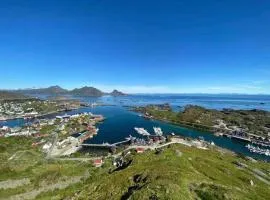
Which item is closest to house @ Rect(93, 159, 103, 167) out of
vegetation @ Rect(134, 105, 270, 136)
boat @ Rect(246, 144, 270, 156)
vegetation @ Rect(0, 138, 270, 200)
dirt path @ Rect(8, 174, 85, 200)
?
vegetation @ Rect(0, 138, 270, 200)

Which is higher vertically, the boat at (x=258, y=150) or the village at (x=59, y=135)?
the village at (x=59, y=135)

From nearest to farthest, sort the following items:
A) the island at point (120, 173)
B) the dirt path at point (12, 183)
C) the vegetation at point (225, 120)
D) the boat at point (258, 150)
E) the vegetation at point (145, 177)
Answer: the vegetation at point (145, 177) < the island at point (120, 173) < the dirt path at point (12, 183) < the boat at point (258, 150) < the vegetation at point (225, 120)

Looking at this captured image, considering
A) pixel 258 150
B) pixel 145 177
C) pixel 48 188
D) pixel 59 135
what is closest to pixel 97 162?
pixel 48 188

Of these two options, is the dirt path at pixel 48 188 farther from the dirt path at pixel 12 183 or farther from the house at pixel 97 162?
the house at pixel 97 162

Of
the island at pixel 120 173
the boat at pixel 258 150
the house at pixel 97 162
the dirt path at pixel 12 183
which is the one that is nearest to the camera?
the island at pixel 120 173

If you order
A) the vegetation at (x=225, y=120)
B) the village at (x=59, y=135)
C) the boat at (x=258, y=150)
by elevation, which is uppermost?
the vegetation at (x=225, y=120)

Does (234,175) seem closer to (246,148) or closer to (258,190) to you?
(258,190)

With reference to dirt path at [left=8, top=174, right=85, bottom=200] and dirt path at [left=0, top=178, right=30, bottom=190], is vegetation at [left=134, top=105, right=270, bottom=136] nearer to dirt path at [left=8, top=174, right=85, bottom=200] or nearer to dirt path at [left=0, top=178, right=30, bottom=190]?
dirt path at [left=8, top=174, right=85, bottom=200]

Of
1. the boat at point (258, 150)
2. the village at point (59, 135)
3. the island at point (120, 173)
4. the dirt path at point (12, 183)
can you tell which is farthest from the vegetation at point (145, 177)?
the boat at point (258, 150)

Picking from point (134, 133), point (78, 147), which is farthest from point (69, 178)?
point (134, 133)
